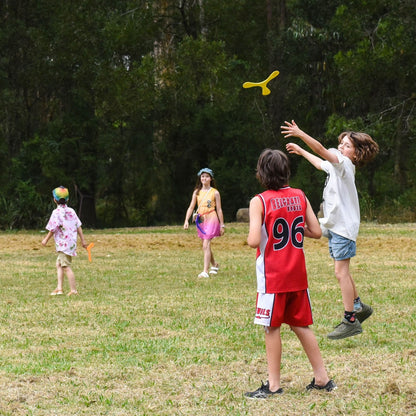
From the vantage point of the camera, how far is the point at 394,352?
251 inches

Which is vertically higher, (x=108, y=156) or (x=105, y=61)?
(x=105, y=61)

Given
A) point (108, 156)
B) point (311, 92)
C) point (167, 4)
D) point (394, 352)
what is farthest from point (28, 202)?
point (394, 352)

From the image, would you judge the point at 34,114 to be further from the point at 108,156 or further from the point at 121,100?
the point at 121,100

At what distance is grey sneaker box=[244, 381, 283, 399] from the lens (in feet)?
16.8

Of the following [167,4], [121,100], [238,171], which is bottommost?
[238,171]

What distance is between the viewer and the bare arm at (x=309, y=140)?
18.7 feet

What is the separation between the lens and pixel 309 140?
19.0 ft

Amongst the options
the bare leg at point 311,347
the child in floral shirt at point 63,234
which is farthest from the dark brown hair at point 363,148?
the child in floral shirt at point 63,234

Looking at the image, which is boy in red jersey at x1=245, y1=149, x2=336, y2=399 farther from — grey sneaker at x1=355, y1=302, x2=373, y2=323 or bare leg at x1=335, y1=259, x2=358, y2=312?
grey sneaker at x1=355, y1=302, x2=373, y2=323

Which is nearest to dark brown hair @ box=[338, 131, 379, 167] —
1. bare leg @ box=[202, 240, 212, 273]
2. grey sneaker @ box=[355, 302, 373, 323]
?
grey sneaker @ box=[355, 302, 373, 323]

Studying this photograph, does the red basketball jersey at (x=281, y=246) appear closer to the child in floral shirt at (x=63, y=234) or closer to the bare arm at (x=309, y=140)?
the bare arm at (x=309, y=140)

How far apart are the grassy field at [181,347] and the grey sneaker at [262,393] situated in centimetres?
6

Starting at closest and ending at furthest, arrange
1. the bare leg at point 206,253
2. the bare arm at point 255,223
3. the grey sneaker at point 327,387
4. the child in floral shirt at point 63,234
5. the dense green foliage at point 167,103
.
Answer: the bare arm at point 255,223
the grey sneaker at point 327,387
the child in floral shirt at point 63,234
the bare leg at point 206,253
the dense green foliage at point 167,103

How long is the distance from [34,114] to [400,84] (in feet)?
48.1
